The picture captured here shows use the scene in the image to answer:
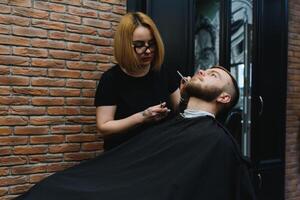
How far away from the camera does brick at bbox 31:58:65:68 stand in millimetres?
2459

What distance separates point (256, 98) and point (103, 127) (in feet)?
7.73

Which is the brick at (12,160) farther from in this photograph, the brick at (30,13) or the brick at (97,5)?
the brick at (97,5)

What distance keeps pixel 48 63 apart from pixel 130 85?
651 mm

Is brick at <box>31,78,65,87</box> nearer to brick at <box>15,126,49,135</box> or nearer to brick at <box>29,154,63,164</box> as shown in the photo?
brick at <box>15,126,49,135</box>

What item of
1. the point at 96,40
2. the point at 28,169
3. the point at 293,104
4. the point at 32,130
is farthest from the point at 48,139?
the point at 293,104

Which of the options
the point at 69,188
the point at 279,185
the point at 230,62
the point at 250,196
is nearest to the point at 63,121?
the point at 69,188

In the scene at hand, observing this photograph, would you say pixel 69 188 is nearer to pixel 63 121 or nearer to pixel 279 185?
pixel 63 121

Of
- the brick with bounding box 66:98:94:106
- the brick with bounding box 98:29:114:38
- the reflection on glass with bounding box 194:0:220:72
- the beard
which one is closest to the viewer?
the beard

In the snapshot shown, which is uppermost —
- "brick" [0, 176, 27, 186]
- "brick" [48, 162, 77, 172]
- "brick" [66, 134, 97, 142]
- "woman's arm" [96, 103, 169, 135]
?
"woman's arm" [96, 103, 169, 135]

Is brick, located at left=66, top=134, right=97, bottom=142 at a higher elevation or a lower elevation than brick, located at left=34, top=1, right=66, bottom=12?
lower

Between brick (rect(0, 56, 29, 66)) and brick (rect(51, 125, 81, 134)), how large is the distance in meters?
0.47

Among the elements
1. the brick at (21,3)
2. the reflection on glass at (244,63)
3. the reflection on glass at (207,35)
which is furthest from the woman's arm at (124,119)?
the reflection on glass at (244,63)

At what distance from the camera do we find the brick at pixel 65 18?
8.27ft

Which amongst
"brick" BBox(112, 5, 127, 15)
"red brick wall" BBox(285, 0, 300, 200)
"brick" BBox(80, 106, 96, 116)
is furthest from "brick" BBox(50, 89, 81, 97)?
"red brick wall" BBox(285, 0, 300, 200)
